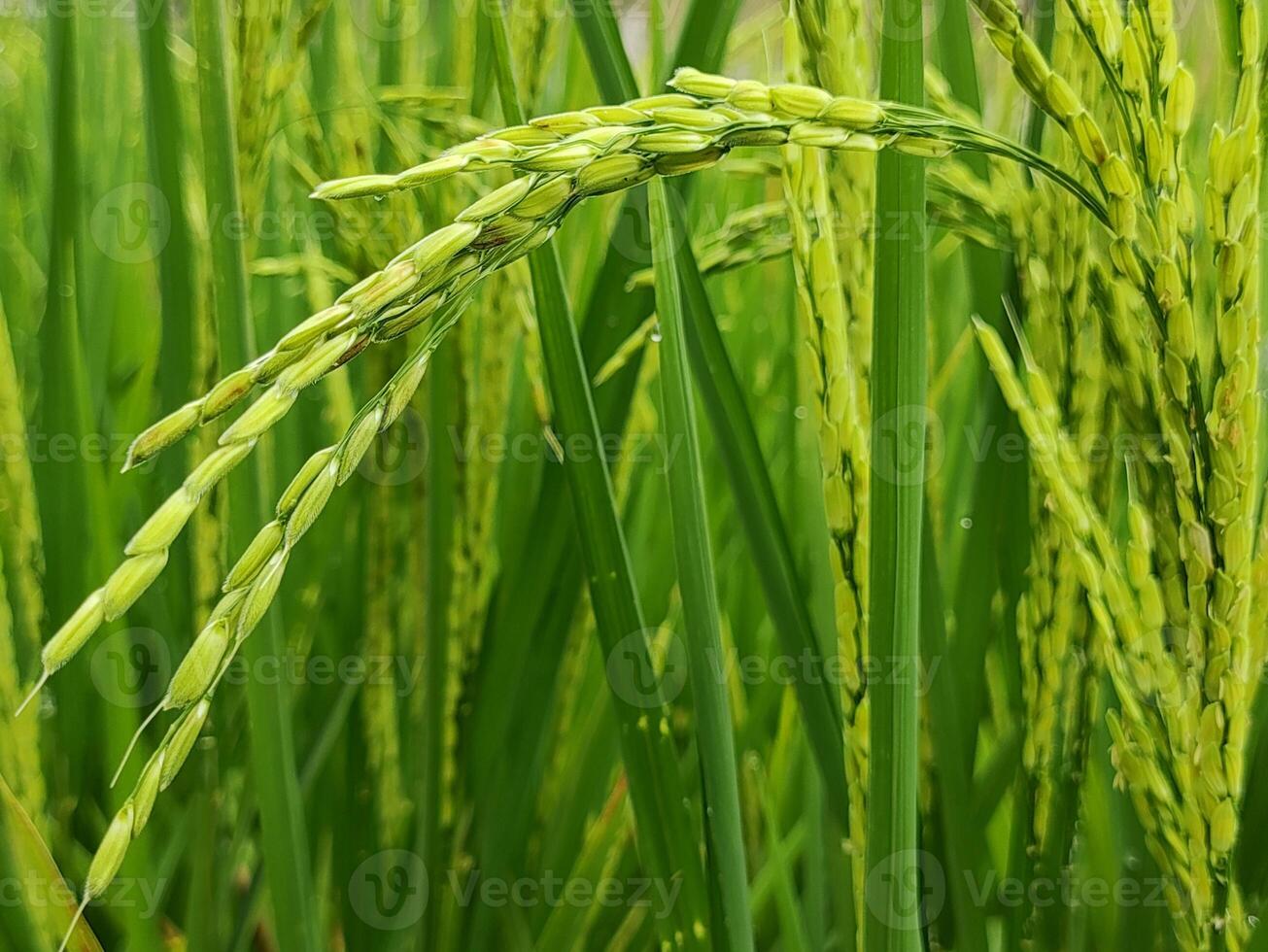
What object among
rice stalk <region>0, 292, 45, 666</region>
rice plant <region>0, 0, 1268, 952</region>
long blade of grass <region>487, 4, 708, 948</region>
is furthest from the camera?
rice stalk <region>0, 292, 45, 666</region>

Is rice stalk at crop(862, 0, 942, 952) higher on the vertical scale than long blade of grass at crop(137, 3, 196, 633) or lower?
lower

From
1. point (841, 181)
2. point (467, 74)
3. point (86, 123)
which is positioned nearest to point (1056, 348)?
point (841, 181)

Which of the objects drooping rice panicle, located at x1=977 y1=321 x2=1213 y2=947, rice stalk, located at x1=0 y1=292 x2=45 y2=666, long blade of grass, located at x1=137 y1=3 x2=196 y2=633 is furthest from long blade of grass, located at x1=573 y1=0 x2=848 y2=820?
rice stalk, located at x1=0 y1=292 x2=45 y2=666

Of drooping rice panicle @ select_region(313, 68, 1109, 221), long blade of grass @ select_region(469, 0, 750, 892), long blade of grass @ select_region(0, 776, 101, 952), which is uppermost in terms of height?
drooping rice panicle @ select_region(313, 68, 1109, 221)

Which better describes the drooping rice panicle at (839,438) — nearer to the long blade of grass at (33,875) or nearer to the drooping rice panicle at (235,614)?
the drooping rice panicle at (235,614)

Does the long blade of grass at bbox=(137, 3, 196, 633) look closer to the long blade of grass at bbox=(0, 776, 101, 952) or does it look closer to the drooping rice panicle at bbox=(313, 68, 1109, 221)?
the long blade of grass at bbox=(0, 776, 101, 952)

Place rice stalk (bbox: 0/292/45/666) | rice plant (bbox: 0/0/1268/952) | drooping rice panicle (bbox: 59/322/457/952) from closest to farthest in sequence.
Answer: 1. drooping rice panicle (bbox: 59/322/457/952)
2. rice plant (bbox: 0/0/1268/952)
3. rice stalk (bbox: 0/292/45/666)

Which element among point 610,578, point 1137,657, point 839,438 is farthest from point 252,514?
point 1137,657
